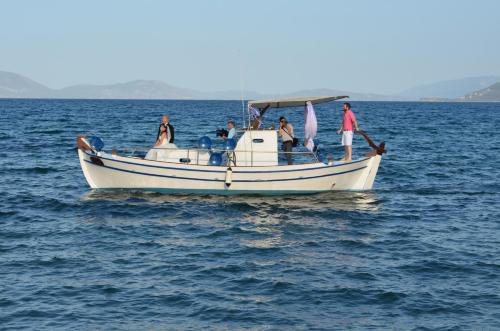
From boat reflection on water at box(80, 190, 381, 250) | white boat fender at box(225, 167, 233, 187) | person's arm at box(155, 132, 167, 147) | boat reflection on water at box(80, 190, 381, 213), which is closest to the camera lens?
boat reflection on water at box(80, 190, 381, 250)

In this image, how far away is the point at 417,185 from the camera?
27422 millimetres

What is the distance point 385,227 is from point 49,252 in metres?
9.14

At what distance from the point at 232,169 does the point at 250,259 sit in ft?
25.5

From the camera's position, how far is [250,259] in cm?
1554

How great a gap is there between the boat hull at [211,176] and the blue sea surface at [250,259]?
1.39 feet

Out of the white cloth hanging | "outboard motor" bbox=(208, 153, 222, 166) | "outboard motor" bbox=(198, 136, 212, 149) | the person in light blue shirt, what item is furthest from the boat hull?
the person in light blue shirt

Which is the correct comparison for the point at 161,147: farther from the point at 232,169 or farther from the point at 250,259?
the point at 250,259

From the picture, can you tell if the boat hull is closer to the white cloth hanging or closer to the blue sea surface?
the blue sea surface

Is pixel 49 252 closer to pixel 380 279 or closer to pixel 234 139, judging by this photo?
pixel 380 279

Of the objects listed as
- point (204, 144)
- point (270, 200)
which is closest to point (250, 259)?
point (270, 200)

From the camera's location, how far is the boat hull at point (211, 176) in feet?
75.9

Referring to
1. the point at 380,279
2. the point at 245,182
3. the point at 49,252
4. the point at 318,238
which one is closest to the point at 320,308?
the point at 380,279

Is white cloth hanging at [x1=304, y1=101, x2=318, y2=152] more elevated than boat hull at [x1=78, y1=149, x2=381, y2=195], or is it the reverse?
white cloth hanging at [x1=304, y1=101, x2=318, y2=152]

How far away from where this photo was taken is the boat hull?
23.1 meters
